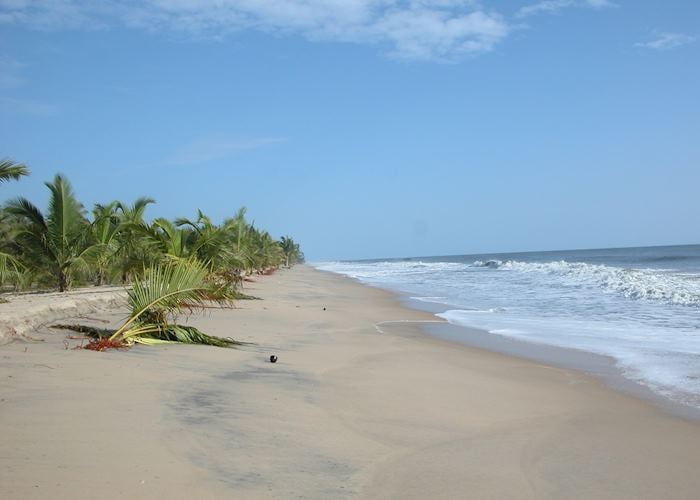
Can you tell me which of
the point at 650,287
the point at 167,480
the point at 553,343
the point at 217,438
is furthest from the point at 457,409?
the point at 650,287

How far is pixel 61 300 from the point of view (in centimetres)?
1006

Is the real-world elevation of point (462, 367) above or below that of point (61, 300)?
below

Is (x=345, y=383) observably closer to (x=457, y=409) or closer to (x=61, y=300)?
(x=457, y=409)

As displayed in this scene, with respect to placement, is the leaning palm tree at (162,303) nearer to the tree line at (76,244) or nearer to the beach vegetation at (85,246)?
the beach vegetation at (85,246)

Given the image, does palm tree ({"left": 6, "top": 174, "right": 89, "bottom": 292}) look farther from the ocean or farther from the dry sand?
the ocean

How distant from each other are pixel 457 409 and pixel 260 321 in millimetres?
7551

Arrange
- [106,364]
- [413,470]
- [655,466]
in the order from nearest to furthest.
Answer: [413,470], [655,466], [106,364]

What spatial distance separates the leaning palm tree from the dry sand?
1.79 feet

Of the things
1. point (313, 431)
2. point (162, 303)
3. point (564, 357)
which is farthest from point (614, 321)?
point (313, 431)

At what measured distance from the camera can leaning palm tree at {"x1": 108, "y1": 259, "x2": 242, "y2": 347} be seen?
8119 millimetres

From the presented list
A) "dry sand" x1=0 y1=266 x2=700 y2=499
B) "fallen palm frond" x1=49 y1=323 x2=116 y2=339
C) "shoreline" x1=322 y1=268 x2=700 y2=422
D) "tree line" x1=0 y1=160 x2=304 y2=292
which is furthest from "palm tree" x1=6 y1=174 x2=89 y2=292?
"shoreline" x1=322 y1=268 x2=700 y2=422

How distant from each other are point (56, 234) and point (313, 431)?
522 inches

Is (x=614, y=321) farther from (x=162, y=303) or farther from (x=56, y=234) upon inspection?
(x=56, y=234)

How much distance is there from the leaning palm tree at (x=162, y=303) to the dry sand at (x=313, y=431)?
546 millimetres
